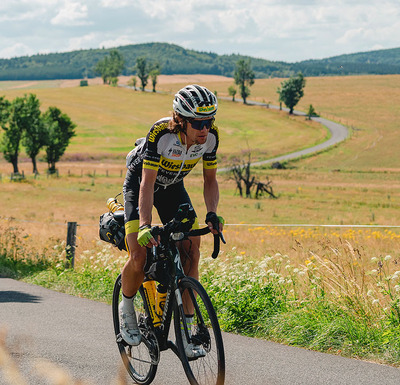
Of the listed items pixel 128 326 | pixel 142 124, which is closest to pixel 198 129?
pixel 128 326

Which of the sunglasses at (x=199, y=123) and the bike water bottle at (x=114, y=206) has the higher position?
the sunglasses at (x=199, y=123)

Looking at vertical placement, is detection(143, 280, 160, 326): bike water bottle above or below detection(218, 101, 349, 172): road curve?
above

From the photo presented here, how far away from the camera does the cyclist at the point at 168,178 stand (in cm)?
439

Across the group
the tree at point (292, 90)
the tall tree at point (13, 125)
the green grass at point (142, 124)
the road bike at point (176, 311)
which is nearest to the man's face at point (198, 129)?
the road bike at point (176, 311)

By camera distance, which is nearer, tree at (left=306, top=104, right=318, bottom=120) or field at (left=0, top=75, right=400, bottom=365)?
field at (left=0, top=75, right=400, bottom=365)

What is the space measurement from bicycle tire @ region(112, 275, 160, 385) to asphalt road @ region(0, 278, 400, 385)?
0.39ft

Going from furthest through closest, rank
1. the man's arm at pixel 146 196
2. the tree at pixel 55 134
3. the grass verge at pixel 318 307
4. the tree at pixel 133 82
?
the tree at pixel 133 82 → the tree at pixel 55 134 → the grass verge at pixel 318 307 → the man's arm at pixel 146 196

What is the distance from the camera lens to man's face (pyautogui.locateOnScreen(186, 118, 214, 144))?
4465 mm

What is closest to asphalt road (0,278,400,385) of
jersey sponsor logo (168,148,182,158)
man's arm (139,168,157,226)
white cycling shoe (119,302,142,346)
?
white cycling shoe (119,302,142,346)

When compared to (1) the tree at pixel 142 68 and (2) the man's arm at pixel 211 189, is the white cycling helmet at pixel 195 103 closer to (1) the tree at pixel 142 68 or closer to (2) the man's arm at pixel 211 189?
(2) the man's arm at pixel 211 189

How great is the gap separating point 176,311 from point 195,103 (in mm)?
1466

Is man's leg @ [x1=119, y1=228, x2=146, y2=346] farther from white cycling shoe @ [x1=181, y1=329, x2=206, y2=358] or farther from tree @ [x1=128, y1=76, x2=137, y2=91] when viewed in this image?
tree @ [x1=128, y1=76, x2=137, y2=91]

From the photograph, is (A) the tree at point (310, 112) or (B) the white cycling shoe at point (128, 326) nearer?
(B) the white cycling shoe at point (128, 326)

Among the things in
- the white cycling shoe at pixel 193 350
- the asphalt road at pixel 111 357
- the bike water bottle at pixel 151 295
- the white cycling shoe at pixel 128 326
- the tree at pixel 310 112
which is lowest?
the tree at pixel 310 112
